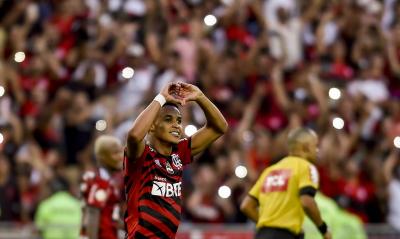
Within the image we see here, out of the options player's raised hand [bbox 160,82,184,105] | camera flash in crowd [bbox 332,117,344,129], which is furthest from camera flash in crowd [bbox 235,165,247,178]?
player's raised hand [bbox 160,82,184,105]

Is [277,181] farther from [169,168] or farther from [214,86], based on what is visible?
[214,86]

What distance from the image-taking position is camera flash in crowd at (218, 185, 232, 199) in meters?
14.6

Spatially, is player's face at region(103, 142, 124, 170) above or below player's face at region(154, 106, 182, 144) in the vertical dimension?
below

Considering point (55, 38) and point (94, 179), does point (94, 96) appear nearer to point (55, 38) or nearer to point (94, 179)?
point (55, 38)

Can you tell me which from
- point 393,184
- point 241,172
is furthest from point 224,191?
point 393,184

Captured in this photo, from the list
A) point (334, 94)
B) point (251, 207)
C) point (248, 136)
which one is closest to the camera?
point (251, 207)

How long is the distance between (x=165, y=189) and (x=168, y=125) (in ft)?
1.54

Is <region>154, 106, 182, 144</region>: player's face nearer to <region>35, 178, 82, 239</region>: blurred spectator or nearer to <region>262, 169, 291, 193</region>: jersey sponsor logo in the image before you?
<region>262, 169, 291, 193</region>: jersey sponsor logo

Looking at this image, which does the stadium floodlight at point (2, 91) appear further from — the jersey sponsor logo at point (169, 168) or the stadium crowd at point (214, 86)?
the jersey sponsor logo at point (169, 168)

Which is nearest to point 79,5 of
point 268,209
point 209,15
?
point 209,15

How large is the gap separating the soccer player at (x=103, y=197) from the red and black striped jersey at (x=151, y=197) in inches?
108

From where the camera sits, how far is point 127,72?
15.4 metres

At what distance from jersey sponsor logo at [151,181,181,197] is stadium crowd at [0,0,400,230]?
251 inches

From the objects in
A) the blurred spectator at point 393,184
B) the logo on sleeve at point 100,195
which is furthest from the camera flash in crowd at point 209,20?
the logo on sleeve at point 100,195
